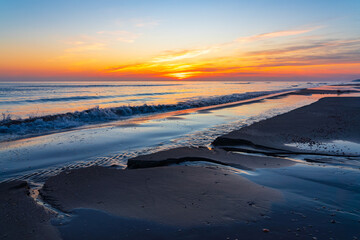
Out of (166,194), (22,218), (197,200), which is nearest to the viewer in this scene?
(22,218)

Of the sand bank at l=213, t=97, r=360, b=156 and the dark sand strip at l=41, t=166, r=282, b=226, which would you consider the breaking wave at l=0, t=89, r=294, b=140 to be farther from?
the sand bank at l=213, t=97, r=360, b=156

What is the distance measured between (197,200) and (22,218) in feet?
8.41

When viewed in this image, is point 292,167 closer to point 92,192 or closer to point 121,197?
point 121,197

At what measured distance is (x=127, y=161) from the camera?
22.6 ft

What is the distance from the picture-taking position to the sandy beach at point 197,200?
3.20 meters

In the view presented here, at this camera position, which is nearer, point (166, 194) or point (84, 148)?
point (166, 194)

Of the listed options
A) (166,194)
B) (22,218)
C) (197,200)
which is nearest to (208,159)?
(166,194)

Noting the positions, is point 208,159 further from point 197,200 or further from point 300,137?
point 300,137

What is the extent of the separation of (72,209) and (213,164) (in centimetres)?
360

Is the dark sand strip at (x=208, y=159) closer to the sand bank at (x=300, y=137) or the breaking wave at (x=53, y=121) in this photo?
the sand bank at (x=300, y=137)

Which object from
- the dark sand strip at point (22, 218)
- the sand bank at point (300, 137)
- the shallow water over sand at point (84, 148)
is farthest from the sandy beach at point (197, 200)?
the shallow water over sand at point (84, 148)

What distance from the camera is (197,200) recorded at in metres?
4.07

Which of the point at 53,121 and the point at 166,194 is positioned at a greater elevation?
the point at 53,121

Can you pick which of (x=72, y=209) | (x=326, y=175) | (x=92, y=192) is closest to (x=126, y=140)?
(x=92, y=192)
